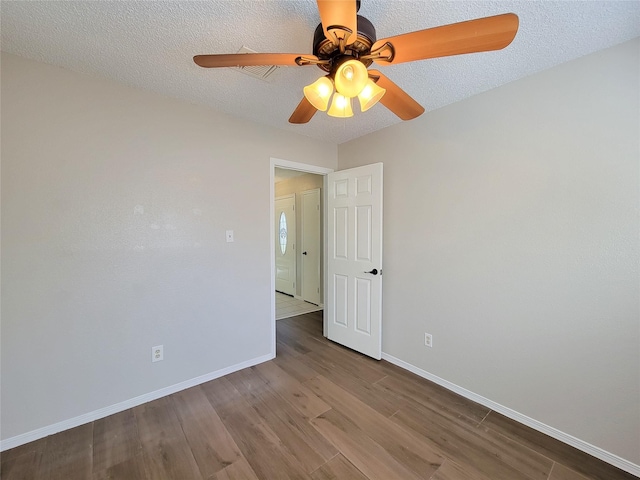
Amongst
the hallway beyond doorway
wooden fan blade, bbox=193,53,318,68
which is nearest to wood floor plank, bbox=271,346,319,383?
the hallway beyond doorway

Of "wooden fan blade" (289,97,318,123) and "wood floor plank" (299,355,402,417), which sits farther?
"wood floor plank" (299,355,402,417)

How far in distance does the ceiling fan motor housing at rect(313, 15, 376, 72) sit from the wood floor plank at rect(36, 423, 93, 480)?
96.9 inches

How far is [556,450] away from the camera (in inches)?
65.3

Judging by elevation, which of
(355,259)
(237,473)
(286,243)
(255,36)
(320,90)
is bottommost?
(237,473)

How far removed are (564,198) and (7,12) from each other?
3.20 meters

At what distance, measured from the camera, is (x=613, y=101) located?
1.55 metres

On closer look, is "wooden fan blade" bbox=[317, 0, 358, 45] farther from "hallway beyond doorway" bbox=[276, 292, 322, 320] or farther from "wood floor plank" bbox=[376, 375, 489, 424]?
"hallway beyond doorway" bbox=[276, 292, 322, 320]

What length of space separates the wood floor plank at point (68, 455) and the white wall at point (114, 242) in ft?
0.44

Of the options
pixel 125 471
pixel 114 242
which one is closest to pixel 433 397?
pixel 125 471

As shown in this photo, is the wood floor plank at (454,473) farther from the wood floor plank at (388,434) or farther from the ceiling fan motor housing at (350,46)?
the ceiling fan motor housing at (350,46)

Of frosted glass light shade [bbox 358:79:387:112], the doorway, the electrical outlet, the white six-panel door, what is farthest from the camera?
the doorway

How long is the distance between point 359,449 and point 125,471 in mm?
1334

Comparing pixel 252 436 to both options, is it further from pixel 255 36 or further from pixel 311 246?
pixel 311 246

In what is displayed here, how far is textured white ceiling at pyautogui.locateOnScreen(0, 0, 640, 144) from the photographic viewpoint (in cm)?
128
